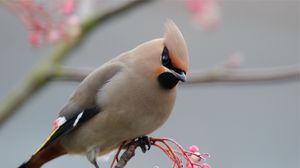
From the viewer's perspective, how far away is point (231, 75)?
4.20m

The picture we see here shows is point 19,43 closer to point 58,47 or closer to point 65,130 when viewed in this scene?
point 58,47

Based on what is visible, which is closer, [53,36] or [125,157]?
[125,157]

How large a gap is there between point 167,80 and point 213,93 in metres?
3.35

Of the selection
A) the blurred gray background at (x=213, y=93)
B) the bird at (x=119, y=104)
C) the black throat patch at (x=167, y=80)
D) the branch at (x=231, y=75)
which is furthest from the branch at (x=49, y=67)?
the blurred gray background at (x=213, y=93)

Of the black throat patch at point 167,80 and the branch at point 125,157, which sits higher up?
the black throat patch at point 167,80

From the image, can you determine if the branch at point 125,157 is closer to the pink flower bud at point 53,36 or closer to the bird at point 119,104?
the bird at point 119,104

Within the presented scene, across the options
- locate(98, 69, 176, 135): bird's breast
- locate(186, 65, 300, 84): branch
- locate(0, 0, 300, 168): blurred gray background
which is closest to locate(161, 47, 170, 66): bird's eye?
locate(98, 69, 176, 135): bird's breast

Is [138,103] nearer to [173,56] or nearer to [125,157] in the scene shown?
[173,56]

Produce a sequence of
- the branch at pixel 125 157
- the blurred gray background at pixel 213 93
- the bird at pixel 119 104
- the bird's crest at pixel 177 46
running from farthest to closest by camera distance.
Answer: the blurred gray background at pixel 213 93, the bird at pixel 119 104, the bird's crest at pixel 177 46, the branch at pixel 125 157

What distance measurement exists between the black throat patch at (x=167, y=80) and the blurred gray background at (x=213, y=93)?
196 centimetres

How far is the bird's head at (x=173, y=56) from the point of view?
3570mm

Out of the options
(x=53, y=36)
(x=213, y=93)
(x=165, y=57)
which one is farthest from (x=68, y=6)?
(x=213, y=93)

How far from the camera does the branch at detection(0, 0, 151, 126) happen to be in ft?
13.4

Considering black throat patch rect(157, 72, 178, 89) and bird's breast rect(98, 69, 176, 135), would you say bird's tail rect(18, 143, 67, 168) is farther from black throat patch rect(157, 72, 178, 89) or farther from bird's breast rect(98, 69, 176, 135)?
black throat patch rect(157, 72, 178, 89)
